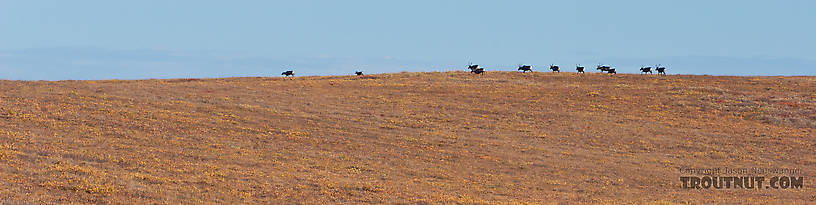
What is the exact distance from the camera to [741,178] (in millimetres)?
38312

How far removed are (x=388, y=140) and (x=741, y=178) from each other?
1673 cm

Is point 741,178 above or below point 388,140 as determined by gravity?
below

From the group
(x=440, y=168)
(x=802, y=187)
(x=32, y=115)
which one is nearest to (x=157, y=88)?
(x=32, y=115)

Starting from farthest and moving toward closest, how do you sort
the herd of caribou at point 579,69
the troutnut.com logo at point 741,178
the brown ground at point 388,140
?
the herd of caribou at point 579,69
the troutnut.com logo at point 741,178
the brown ground at point 388,140

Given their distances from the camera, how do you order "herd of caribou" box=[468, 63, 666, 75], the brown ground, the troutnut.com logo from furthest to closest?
1. "herd of caribou" box=[468, 63, 666, 75]
2. the troutnut.com logo
3. the brown ground

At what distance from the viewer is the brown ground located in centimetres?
3027

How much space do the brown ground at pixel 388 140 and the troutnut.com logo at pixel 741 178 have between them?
0.86m

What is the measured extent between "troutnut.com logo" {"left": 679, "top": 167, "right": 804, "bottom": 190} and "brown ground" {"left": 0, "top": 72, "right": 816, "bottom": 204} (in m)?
0.86

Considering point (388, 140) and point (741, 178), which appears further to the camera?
point (388, 140)

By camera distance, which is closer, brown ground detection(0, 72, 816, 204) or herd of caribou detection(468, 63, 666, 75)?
brown ground detection(0, 72, 816, 204)

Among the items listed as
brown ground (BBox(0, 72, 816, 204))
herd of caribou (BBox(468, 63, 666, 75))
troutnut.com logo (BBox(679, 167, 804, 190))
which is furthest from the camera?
herd of caribou (BBox(468, 63, 666, 75))

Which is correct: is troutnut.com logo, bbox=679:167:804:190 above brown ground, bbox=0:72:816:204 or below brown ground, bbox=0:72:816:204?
below

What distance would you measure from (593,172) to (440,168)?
22.5ft

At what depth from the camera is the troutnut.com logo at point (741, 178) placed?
120ft
